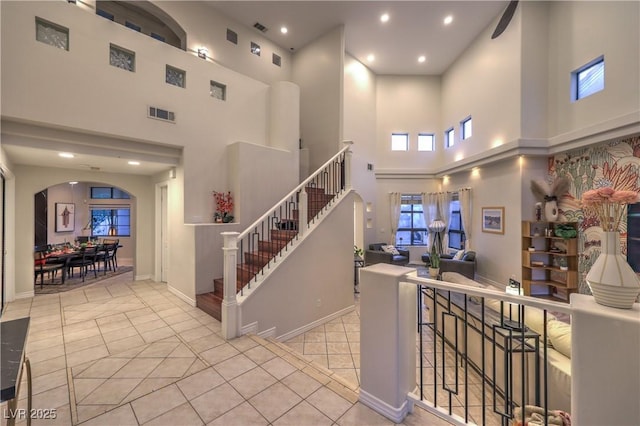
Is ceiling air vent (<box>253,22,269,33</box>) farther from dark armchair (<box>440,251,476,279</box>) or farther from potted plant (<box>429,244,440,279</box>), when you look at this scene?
dark armchair (<box>440,251,476,279</box>)

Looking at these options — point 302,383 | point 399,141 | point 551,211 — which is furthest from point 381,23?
point 302,383

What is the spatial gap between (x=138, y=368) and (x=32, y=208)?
4835 mm

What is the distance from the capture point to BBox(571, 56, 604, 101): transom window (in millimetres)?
4987

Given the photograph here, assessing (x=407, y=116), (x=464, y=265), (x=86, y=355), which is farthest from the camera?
(x=407, y=116)

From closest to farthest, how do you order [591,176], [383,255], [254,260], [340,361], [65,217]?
1. [340,361]
2. [254,260]
3. [591,176]
4. [383,255]
5. [65,217]

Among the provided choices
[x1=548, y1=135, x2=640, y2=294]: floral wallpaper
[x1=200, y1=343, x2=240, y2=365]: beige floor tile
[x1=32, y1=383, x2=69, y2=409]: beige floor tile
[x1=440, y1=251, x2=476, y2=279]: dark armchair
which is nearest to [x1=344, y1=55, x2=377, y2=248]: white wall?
[x1=440, y1=251, x2=476, y2=279]: dark armchair

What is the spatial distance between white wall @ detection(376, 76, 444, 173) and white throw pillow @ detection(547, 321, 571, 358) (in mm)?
7440

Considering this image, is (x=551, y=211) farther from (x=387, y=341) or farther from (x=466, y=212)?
(x=387, y=341)

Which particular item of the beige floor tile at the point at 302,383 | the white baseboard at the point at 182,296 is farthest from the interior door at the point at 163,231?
the beige floor tile at the point at 302,383

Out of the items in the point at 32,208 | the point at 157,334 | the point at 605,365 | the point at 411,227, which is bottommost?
the point at 157,334

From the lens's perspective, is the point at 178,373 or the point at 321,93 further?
the point at 321,93

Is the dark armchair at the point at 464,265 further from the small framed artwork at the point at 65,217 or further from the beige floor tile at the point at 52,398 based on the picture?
the small framed artwork at the point at 65,217

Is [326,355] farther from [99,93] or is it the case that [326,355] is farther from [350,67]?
[350,67]

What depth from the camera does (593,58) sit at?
5.03 m
